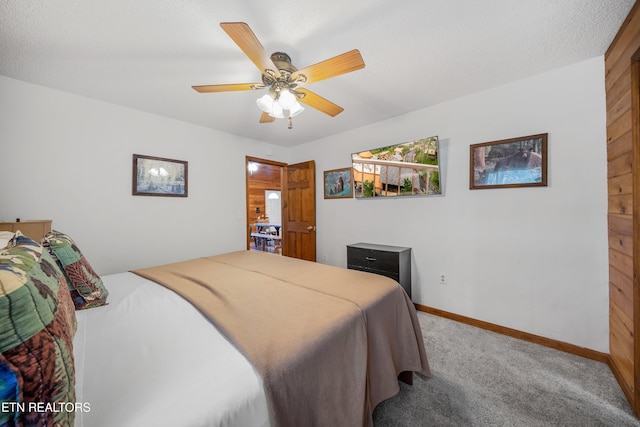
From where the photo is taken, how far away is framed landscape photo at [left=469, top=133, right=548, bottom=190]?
2213 mm

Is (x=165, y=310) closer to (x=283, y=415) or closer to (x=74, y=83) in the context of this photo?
(x=283, y=415)

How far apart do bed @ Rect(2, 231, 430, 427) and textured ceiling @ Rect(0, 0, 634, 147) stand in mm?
1751

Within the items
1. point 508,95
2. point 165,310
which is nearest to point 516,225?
point 508,95

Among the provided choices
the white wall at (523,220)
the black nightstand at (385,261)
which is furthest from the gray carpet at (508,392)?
the black nightstand at (385,261)

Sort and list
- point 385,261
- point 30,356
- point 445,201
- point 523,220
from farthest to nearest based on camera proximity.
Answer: point 385,261
point 445,201
point 523,220
point 30,356

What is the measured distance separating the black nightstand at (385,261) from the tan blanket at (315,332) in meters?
1.12

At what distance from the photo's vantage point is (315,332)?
109 centimetres

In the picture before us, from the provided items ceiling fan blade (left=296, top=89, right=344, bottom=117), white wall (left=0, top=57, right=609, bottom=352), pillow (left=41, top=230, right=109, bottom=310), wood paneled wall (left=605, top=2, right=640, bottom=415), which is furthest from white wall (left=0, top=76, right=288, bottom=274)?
wood paneled wall (left=605, top=2, right=640, bottom=415)

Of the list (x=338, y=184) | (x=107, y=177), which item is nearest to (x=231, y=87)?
(x=107, y=177)

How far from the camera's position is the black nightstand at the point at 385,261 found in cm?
290

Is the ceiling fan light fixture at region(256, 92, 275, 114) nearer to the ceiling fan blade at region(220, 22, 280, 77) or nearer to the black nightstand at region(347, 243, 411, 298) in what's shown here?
the ceiling fan blade at region(220, 22, 280, 77)

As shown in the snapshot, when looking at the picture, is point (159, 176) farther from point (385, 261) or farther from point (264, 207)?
point (264, 207)

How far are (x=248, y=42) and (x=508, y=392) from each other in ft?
9.30

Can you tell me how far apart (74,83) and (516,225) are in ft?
14.7
